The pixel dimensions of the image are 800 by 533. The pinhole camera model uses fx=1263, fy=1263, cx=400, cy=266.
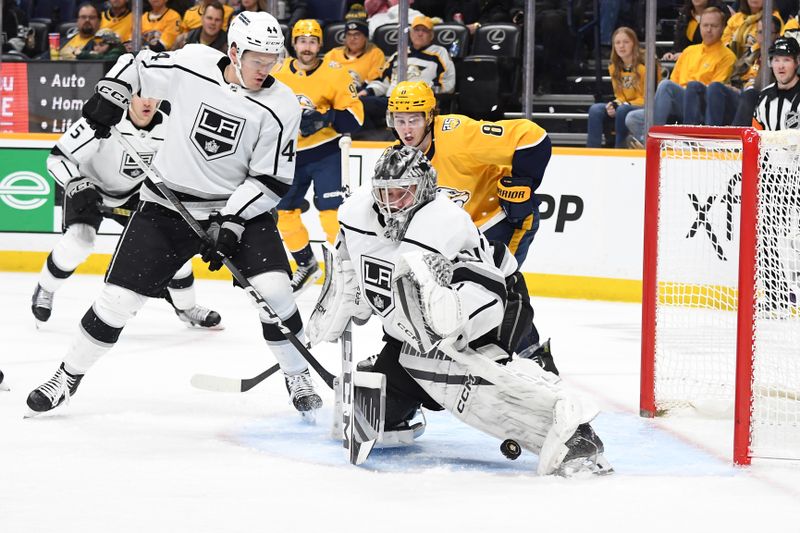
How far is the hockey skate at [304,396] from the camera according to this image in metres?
3.62

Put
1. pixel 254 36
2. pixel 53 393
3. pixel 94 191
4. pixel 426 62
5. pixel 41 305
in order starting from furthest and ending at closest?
pixel 426 62 < pixel 41 305 < pixel 94 191 < pixel 53 393 < pixel 254 36

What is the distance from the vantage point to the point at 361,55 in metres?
7.07

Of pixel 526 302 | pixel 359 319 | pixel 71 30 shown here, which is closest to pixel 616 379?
pixel 526 302

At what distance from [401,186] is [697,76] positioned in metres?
3.86

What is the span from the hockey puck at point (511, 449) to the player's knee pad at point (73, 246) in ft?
8.74

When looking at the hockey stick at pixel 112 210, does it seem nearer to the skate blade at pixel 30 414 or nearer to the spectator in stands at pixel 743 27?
the skate blade at pixel 30 414

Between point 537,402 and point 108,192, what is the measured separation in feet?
9.01

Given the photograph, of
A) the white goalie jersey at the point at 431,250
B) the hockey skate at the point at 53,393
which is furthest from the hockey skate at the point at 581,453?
the hockey skate at the point at 53,393

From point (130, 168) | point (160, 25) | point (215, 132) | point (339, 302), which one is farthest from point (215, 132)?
point (160, 25)

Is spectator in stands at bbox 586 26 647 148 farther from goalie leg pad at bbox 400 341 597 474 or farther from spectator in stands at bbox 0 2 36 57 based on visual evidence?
goalie leg pad at bbox 400 341 597 474

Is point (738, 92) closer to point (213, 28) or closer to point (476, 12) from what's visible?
point (476, 12)

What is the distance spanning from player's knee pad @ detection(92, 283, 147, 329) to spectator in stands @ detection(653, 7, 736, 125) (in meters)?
3.65

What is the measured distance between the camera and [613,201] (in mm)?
6484

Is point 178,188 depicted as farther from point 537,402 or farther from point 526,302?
point 537,402
